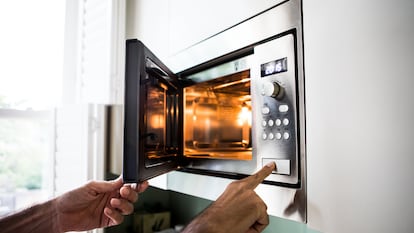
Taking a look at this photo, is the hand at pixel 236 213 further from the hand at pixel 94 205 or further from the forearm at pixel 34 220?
the forearm at pixel 34 220

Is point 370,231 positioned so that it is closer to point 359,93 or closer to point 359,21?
point 359,93

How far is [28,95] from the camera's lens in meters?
1.66

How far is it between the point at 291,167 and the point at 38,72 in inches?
62.3

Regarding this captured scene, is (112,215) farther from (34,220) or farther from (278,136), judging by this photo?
(278,136)

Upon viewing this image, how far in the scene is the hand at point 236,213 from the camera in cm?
58

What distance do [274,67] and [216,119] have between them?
1.51 feet

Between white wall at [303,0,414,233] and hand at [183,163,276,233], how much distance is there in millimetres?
104

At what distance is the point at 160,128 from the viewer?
841 millimetres

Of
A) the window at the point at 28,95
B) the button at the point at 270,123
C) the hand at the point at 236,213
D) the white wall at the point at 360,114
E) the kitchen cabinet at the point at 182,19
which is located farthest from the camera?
the window at the point at 28,95

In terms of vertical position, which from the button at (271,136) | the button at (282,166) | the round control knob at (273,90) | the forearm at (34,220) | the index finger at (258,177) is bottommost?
the forearm at (34,220)

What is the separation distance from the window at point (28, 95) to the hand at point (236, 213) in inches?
52.8

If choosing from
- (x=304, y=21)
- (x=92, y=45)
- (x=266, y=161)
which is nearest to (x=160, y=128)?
(x=266, y=161)

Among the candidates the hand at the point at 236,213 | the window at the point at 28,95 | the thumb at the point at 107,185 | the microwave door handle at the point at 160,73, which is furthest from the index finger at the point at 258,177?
the window at the point at 28,95

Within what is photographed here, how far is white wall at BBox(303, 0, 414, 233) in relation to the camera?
0.46m
